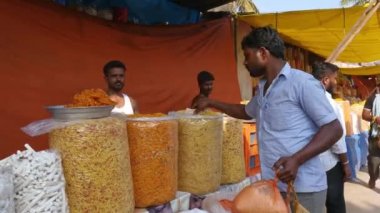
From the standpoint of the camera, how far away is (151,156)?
1741mm

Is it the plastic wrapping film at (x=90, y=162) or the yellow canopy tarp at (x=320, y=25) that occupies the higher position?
the yellow canopy tarp at (x=320, y=25)

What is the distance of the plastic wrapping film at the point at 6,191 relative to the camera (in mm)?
1229

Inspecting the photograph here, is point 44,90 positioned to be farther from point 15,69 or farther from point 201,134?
point 201,134

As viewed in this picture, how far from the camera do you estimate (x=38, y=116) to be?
3.03 m

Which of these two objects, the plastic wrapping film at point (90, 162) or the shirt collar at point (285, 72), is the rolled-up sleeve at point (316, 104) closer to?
the shirt collar at point (285, 72)

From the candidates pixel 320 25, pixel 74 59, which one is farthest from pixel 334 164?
pixel 320 25

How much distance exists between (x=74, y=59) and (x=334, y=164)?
2.24 meters

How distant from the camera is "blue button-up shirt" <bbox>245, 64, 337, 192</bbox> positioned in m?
1.76

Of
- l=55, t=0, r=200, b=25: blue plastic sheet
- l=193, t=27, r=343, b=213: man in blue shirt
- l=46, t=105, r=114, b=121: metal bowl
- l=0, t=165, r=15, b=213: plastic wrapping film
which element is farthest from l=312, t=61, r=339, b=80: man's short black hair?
l=0, t=165, r=15, b=213: plastic wrapping film

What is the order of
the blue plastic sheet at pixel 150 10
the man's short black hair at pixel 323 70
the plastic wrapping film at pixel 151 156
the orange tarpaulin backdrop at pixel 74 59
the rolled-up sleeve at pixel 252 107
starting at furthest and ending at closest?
the blue plastic sheet at pixel 150 10
the man's short black hair at pixel 323 70
the orange tarpaulin backdrop at pixel 74 59
the rolled-up sleeve at pixel 252 107
the plastic wrapping film at pixel 151 156

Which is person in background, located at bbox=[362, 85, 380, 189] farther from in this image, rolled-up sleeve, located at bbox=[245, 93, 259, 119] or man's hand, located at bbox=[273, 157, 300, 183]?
man's hand, located at bbox=[273, 157, 300, 183]

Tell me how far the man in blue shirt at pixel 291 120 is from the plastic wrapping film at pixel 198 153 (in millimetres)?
246

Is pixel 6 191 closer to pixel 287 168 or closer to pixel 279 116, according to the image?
pixel 287 168

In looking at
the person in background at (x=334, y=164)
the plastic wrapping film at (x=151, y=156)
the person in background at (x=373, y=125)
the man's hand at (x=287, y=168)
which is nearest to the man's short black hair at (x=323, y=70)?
the person in background at (x=334, y=164)
